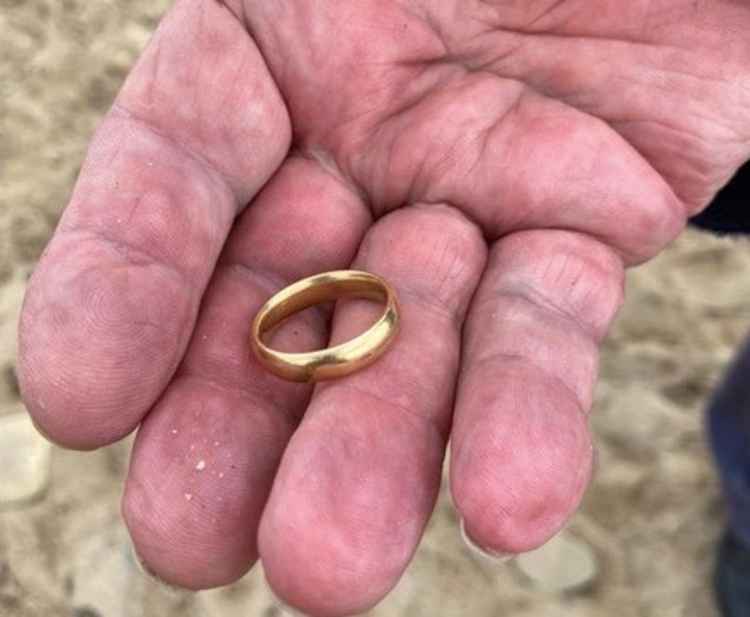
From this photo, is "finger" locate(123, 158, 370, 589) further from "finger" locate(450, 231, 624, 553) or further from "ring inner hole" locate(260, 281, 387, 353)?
"finger" locate(450, 231, 624, 553)

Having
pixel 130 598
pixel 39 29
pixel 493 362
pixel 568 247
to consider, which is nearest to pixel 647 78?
pixel 568 247

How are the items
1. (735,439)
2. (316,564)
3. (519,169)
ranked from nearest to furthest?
1. (316,564)
2. (519,169)
3. (735,439)

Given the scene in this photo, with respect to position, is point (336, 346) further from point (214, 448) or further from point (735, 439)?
point (735, 439)

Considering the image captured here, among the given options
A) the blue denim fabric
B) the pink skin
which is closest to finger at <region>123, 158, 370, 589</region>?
the pink skin

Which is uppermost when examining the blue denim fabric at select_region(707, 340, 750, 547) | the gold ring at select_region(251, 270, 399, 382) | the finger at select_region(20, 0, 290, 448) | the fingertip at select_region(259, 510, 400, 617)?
the finger at select_region(20, 0, 290, 448)

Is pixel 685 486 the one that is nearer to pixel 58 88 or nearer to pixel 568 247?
pixel 568 247

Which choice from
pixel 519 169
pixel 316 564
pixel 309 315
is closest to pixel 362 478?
pixel 316 564

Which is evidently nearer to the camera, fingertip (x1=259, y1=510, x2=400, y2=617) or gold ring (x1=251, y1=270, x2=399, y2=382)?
fingertip (x1=259, y1=510, x2=400, y2=617)
